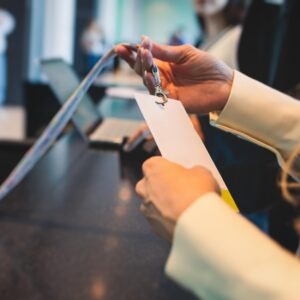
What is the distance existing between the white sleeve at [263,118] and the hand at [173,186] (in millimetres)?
178

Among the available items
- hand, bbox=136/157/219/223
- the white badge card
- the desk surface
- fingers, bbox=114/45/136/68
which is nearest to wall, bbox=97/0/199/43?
the desk surface

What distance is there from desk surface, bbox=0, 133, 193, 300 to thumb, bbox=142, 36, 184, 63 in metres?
0.21

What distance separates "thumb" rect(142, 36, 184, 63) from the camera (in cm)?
50

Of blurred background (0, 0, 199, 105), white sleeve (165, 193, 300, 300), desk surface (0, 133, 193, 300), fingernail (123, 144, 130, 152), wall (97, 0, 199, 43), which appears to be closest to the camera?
white sleeve (165, 193, 300, 300)

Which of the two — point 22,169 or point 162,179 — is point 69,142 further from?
point 162,179

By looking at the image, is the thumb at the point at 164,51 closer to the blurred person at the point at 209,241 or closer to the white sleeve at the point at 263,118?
the white sleeve at the point at 263,118

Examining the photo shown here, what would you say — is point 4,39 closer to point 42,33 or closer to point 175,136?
point 42,33

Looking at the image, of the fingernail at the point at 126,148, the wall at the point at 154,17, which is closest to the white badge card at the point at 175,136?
the fingernail at the point at 126,148

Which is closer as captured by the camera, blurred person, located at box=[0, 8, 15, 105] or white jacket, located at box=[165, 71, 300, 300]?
white jacket, located at box=[165, 71, 300, 300]

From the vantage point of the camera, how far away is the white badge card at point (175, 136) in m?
0.37

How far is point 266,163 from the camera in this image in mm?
667

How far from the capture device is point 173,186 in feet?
1.01

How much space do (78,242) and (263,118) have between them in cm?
27

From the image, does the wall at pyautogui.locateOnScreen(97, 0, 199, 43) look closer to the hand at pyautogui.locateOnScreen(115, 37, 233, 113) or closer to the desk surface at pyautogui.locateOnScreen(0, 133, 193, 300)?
the desk surface at pyautogui.locateOnScreen(0, 133, 193, 300)
